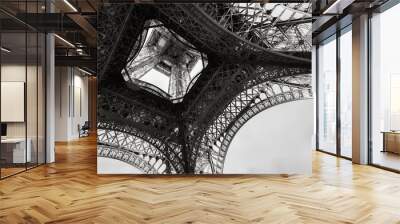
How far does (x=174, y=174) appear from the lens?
625cm

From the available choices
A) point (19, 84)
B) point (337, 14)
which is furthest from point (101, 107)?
point (337, 14)

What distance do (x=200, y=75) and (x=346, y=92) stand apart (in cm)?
441

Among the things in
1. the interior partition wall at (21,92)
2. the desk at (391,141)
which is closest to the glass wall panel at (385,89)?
the desk at (391,141)

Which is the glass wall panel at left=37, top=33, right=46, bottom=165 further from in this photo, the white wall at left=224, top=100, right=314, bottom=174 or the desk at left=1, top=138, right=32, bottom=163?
the white wall at left=224, top=100, right=314, bottom=174

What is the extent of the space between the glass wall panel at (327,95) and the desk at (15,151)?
7237mm

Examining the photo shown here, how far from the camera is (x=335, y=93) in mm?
9508

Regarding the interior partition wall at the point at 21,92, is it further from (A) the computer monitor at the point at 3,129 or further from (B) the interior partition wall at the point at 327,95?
(B) the interior partition wall at the point at 327,95

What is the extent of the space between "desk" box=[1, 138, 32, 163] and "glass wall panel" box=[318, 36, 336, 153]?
23.7 feet

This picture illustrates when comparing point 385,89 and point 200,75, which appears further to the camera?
point 385,89

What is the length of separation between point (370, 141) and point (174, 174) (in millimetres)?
4270

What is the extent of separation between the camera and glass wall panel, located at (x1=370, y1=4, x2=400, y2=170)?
682 centimetres

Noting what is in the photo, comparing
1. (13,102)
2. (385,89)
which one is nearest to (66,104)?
(13,102)

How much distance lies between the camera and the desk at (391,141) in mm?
6814

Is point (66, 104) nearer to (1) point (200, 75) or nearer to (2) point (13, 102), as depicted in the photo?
(2) point (13, 102)
